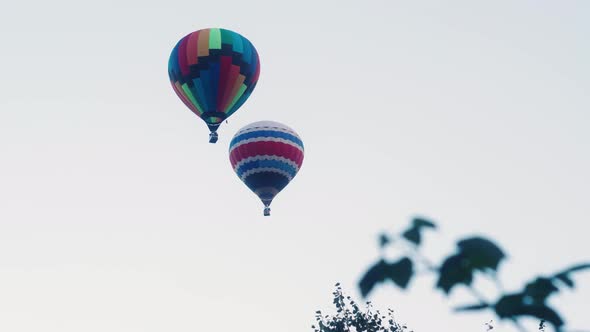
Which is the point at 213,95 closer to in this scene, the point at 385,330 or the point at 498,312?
the point at 385,330

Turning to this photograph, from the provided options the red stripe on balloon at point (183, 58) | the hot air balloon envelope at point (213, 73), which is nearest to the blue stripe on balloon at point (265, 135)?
the hot air balloon envelope at point (213, 73)

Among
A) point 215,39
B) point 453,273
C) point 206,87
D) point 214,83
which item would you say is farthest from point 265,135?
point 453,273

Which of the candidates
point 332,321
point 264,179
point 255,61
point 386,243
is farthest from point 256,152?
point 386,243

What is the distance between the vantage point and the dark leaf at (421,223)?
195 centimetres

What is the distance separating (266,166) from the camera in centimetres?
3775

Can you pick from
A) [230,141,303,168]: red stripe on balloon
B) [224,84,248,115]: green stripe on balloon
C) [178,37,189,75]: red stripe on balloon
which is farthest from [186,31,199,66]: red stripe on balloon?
[230,141,303,168]: red stripe on balloon

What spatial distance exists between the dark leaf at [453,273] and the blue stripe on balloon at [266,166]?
3581 cm

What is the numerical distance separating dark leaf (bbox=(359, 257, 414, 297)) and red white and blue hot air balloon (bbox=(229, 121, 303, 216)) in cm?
3573

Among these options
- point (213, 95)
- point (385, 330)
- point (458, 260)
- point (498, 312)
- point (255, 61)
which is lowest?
point (498, 312)

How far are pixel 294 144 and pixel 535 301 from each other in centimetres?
3724

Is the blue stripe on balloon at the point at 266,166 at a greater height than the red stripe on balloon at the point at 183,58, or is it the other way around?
the red stripe on balloon at the point at 183,58

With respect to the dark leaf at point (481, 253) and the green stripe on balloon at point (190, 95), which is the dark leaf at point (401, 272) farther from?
the green stripe on balloon at point (190, 95)

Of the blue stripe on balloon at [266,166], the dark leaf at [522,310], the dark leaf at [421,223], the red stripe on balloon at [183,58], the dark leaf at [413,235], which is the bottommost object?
the dark leaf at [522,310]

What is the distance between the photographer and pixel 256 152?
37844 millimetres
